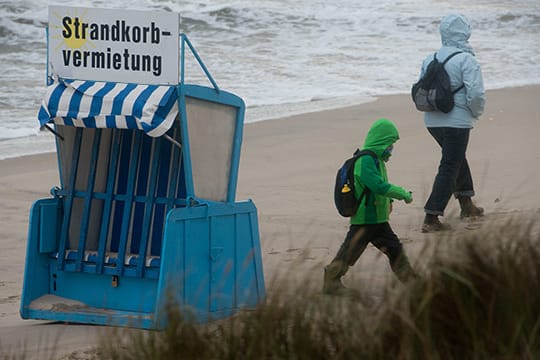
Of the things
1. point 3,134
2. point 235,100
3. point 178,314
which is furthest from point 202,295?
point 3,134

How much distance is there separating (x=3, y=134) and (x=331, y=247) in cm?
807

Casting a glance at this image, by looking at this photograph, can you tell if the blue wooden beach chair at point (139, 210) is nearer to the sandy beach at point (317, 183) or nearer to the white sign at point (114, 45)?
the white sign at point (114, 45)

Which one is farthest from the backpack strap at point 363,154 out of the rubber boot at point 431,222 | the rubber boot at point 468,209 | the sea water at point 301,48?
the sea water at point 301,48

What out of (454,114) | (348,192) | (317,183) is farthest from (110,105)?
(317,183)

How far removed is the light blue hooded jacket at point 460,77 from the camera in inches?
314

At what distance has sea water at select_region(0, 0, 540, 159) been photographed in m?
17.6

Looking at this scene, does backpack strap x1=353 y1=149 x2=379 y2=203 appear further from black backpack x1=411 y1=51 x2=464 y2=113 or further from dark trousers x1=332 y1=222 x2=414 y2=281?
black backpack x1=411 y1=51 x2=464 y2=113

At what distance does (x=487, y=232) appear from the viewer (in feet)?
13.5

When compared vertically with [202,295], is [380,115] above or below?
above

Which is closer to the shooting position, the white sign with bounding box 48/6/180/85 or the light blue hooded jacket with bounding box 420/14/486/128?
the white sign with bounding box 48/6/180/85

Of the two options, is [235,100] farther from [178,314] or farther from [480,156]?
[480,156]

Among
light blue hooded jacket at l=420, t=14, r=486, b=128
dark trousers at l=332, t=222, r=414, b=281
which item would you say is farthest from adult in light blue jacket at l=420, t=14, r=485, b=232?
dark trousers at l=332, t=222, r=414, b=281

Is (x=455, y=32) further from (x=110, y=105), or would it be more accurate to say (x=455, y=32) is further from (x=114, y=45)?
(x=110, y=105)

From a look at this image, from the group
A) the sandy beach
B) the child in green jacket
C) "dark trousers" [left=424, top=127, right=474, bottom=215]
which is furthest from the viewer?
"dark trousers" [left=424, top=127, right=474, bottom=215]
